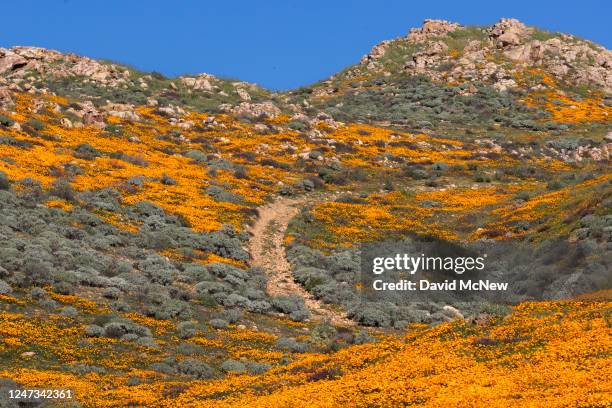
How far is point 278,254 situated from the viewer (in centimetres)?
3956

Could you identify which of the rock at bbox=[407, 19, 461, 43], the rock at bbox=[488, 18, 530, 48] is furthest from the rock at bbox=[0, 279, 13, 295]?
the rock at bbox=[407, 19, 461, 43]

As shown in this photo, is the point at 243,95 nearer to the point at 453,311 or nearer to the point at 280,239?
the point at 280,239

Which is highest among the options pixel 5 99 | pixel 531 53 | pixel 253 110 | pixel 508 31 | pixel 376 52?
pixel 508 31

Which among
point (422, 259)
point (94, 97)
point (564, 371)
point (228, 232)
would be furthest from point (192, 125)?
point (564, 371)

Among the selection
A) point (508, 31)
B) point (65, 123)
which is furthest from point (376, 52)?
point (65, 123)

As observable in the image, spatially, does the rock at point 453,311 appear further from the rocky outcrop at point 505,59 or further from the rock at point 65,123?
the rocky outcrop at point 505,59

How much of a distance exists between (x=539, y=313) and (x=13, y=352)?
639 inches

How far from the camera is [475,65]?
108062 millimetres

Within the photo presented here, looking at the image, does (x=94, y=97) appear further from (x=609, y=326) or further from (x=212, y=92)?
(x=609, y=326)

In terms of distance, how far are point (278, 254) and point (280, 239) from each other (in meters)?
3.06

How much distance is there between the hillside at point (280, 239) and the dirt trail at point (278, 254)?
20cm

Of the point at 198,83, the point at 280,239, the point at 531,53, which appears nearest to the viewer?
the point at 280,239

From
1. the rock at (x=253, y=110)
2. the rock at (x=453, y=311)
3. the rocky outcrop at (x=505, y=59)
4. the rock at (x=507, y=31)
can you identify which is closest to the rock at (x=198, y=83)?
the rock at (x=253, y=110)

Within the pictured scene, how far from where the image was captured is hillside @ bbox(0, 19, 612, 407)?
57.7ft
